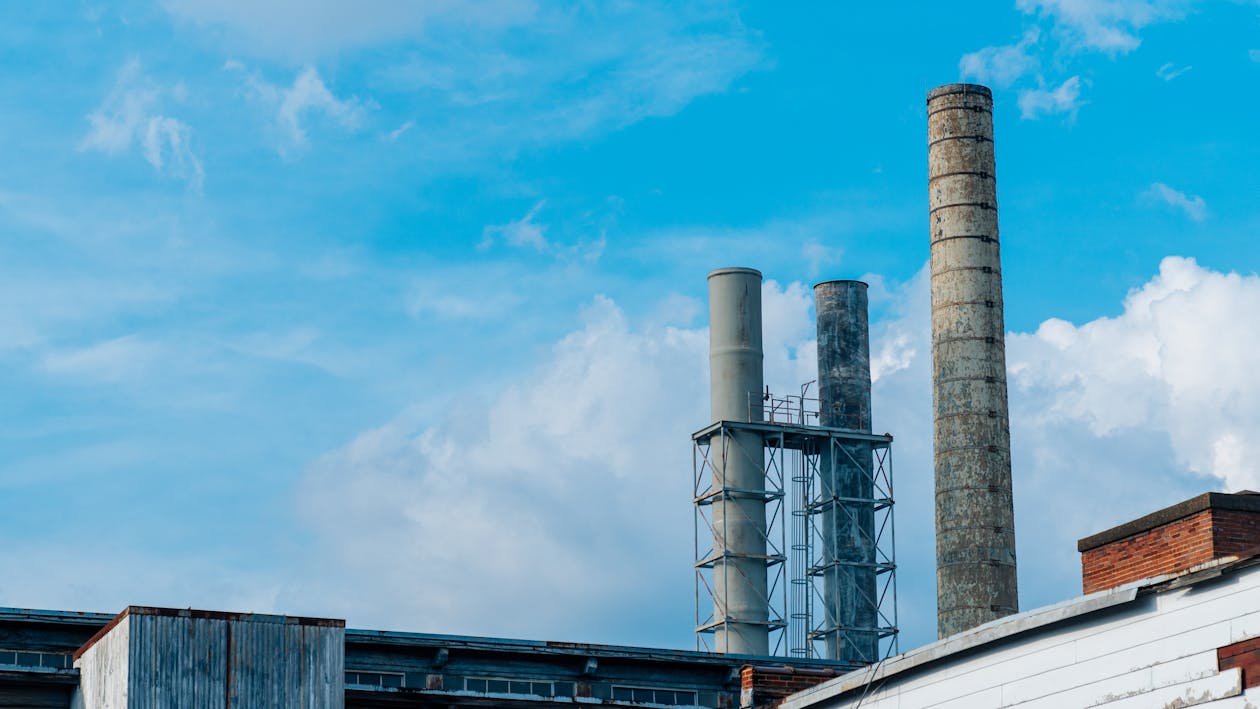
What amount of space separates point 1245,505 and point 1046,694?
5176 millimetres

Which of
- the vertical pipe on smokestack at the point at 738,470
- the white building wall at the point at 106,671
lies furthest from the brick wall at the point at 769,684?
the vertical pipe on smokestack at the point at 738,470

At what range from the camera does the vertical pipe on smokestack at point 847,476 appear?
142 feet

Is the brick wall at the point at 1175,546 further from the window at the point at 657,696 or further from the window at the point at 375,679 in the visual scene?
the window at the point at 375,679

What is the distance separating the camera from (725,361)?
43.0 metres

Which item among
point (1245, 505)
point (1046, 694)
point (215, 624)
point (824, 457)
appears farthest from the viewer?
point (824, 457)

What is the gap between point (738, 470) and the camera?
42.5m

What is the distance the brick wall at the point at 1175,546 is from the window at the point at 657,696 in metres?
8.33

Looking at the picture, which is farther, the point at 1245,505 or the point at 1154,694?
the point at 1245,505

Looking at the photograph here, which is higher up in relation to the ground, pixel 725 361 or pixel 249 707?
pixel 725 361

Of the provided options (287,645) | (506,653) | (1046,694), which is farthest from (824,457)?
(1046,694)

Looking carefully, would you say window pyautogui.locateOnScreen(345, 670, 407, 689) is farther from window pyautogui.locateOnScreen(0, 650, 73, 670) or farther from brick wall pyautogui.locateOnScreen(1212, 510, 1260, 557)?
brick wall pyautogui.locateOnScreen(1212, 510, 1260, 557)

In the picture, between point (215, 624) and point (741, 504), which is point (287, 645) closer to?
point (215, 624)

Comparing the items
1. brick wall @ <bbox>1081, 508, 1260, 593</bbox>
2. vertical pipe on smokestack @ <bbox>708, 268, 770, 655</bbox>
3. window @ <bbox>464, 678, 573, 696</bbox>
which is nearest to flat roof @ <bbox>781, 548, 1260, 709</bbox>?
brick wall @ <bbox>1081, 508, 1260, 593</bbox>

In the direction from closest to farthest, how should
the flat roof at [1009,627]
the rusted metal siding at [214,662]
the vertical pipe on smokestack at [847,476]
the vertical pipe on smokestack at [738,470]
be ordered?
1. the flat roof at [1009,627]
2. the rusted metal siding at [214,662]
3. the vertical pipe on smokestack at [738,470]
4. the vertical pipe on smokestack at [847,476]
